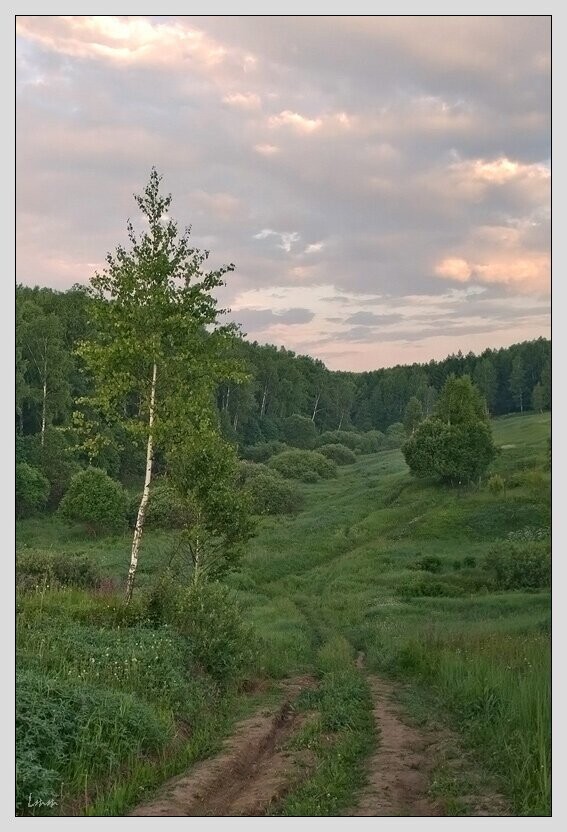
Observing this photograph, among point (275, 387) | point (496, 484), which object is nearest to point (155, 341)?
point (496, 484)

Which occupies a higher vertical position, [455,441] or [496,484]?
[455,441]

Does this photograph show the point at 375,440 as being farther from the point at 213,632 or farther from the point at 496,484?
the point at 213,632

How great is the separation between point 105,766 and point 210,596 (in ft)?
24.1

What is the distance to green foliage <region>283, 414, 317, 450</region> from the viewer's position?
110 m

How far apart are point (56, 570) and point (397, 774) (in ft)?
46.5

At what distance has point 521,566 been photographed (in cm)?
3319

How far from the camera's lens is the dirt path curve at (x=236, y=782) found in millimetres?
8320

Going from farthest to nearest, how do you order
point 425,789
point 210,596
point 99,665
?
point 210,596
point 99,665
point 425,789

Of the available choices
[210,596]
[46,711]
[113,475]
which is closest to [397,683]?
[210,596]

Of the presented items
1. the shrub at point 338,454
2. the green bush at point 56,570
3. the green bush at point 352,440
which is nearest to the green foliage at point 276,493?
the shrub at point 338,454

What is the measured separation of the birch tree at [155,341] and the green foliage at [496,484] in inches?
1413

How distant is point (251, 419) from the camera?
11094cm

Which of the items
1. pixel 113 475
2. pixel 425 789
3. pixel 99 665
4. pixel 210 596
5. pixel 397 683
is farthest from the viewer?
pixel 113 475

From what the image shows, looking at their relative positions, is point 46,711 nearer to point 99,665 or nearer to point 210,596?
point 99,665
